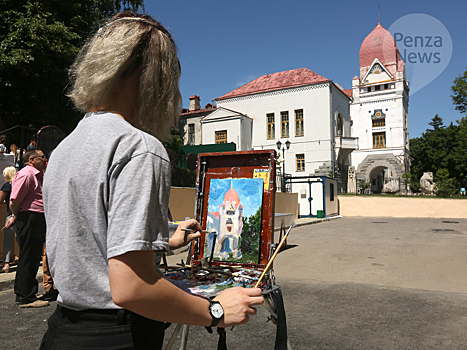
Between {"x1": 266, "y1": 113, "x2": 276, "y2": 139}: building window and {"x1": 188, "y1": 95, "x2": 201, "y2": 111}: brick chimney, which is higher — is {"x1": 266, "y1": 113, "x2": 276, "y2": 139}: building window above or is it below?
below

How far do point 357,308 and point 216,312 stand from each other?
4440 mm

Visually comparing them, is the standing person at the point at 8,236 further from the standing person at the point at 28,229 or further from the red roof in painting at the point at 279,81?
the red roof in painting at the point at 279,81

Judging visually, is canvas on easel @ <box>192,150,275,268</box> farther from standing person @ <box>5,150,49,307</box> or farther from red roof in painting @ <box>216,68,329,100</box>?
red roof in painting @ <box>216,68,329,100</box>

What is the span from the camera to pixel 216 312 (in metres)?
1.26

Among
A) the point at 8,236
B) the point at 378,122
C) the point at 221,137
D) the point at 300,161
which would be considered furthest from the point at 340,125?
the point at 8,236

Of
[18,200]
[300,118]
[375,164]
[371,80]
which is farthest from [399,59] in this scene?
[18,200]

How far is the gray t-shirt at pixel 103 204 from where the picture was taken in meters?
1.05

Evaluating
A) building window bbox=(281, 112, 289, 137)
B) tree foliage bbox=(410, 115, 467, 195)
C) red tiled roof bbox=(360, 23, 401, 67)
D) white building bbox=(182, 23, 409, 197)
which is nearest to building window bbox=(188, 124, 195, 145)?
white building bbox=(182, 23, 409, 197)

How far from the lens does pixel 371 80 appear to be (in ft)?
169

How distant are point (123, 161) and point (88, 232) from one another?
0.25 m

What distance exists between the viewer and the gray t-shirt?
1052 millimetres

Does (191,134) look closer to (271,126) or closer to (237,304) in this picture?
(271,126)

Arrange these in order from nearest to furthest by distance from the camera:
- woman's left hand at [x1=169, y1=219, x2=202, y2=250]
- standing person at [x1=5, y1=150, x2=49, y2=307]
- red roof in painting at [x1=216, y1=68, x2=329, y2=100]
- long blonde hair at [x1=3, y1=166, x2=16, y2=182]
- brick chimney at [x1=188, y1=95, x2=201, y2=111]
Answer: woman's left hand at [x1=169, y1=219, x2=202, y2=250], standing person at [x1=5, y1=150, x2=49, y2=307], long blonde hair at [x1=3, y1=166, x2=16, y2=182], red roof in painting at [x1=216, y1=68, x2=329, y2=100], brick chimney at [x1=188, y1=95, x2=201, y2=111]

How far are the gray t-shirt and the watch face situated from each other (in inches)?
12.6
